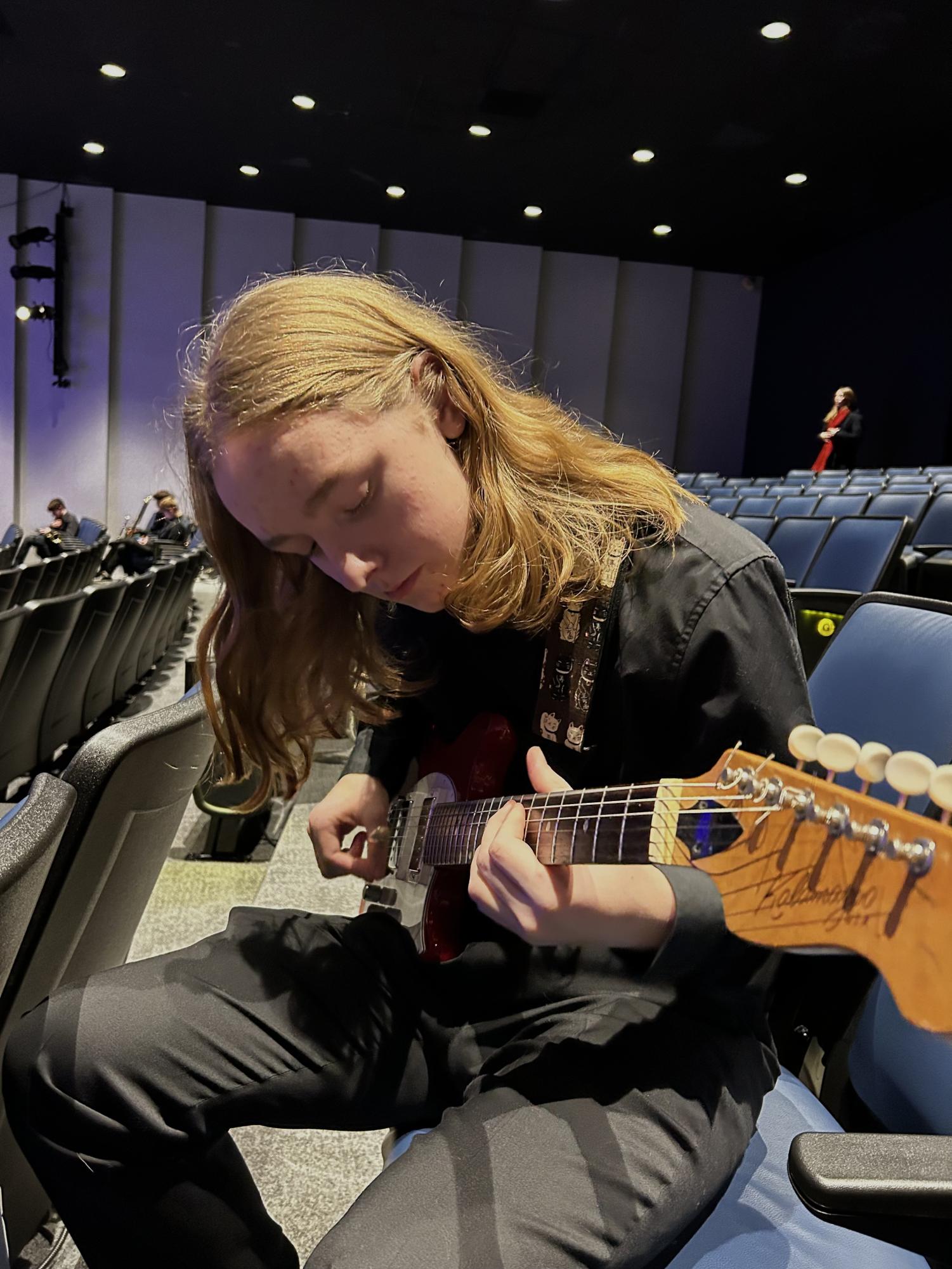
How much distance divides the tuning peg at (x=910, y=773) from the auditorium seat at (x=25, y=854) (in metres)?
0.53

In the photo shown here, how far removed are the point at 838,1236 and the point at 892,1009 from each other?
219mm

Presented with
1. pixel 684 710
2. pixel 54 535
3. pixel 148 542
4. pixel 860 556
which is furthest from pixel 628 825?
pixel 54 535

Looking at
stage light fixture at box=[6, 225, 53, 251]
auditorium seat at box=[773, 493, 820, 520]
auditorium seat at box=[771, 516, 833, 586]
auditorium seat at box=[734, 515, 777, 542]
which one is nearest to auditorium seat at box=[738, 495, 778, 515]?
auditorium seat at box=[773, 493, 820, 520]

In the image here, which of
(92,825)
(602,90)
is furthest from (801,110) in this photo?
(92,825)

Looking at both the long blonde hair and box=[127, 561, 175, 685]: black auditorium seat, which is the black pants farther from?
box=[127, 561, 175, 685]: black auditorium seat

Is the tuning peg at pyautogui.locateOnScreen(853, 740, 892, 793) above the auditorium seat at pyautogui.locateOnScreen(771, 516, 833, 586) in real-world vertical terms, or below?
below

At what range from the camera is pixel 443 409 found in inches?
38.7

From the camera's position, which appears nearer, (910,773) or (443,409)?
(910,773)

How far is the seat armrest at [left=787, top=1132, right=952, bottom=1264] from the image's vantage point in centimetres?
53

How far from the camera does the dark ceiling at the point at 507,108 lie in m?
5.93

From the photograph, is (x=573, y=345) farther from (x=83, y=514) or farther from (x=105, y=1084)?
(x=105, y=1084)

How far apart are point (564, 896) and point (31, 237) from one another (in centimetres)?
1125

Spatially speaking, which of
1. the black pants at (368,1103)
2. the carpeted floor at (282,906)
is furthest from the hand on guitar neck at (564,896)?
the carpeted floor at (282,906)

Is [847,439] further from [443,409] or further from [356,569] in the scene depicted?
[356,569]
